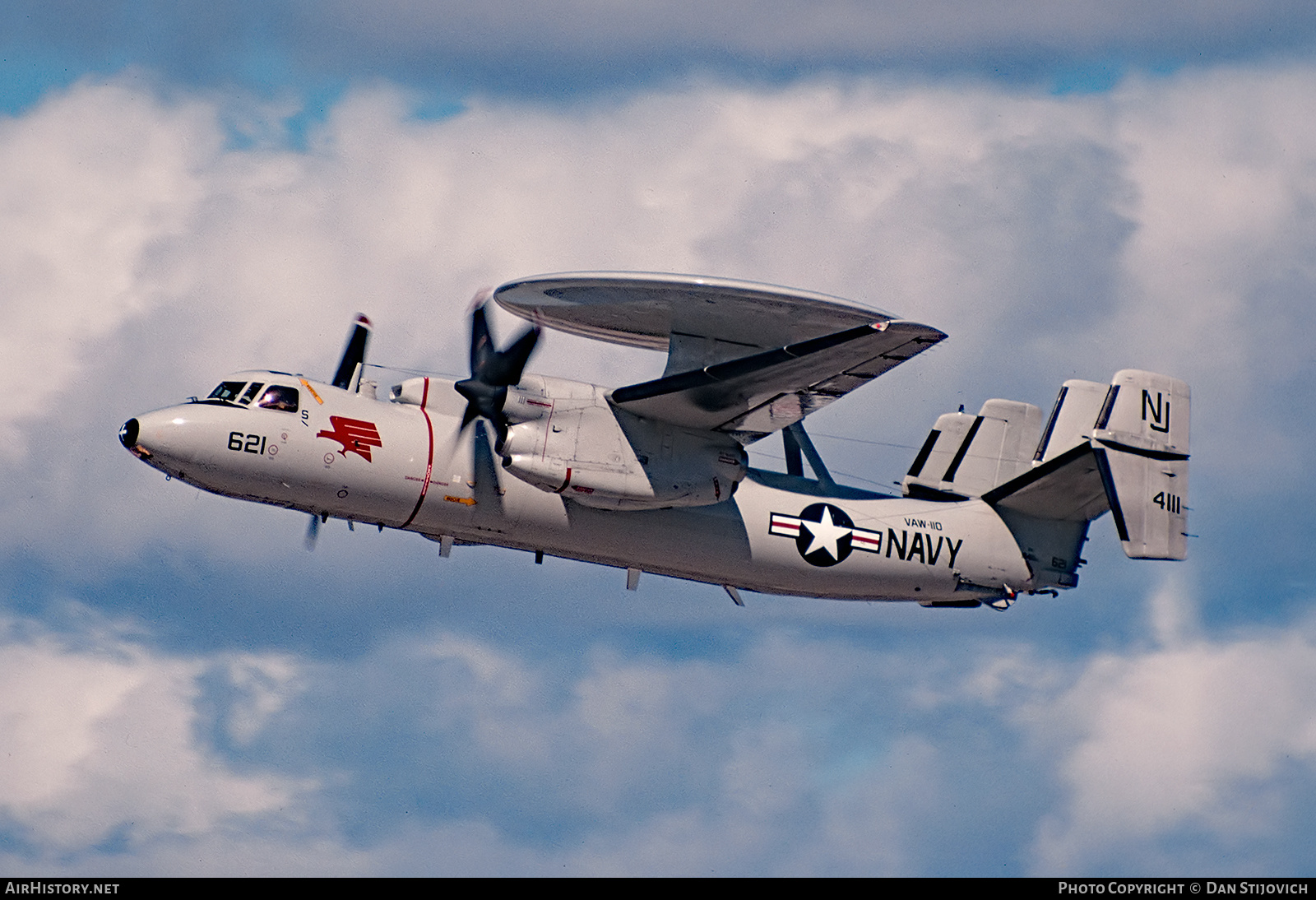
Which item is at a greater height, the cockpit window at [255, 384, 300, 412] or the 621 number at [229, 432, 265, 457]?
the cockpit window at [255, 384, 300, 412]

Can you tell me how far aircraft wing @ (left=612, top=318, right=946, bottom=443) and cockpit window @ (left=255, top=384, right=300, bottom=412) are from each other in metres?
5.64

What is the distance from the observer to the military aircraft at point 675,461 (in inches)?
1058

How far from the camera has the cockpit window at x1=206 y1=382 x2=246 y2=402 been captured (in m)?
27.3

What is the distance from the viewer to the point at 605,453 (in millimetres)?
27797

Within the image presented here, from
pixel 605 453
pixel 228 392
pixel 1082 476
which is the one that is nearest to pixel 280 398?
pixel 228 392

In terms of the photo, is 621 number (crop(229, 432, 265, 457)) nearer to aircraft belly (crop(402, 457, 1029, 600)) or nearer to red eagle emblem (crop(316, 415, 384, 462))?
red eagle emblem (crop(316, 415, 384, 462))

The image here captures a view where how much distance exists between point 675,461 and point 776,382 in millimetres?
2371

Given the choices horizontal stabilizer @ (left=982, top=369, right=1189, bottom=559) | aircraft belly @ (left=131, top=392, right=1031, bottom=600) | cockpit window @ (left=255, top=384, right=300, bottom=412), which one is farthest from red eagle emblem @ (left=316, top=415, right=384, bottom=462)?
horizontal stabilizer @ (left=982, top=369, right=1189, bottom=559)

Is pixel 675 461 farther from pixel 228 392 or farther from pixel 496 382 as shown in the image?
pixel 228 392

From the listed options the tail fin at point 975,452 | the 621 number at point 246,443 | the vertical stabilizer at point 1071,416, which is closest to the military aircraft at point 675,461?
the 621 number at point 246,443

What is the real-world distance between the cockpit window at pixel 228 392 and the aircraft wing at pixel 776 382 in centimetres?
662

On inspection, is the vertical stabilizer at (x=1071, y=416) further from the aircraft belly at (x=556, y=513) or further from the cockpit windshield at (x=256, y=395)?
the cockpit windshield at (x=256, y=395)
